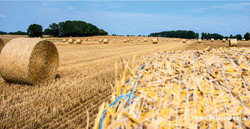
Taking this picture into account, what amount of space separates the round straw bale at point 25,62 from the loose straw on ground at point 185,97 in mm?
4060

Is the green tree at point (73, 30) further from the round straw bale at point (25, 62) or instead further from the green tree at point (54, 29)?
the round straw bale at point (25, 62)

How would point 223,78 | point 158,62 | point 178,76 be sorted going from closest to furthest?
point 223,78 < point 178,76 < point 158,62

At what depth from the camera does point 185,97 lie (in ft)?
8.40

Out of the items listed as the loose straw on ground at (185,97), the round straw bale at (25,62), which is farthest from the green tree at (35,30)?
the loose straw on ground at (185,97)

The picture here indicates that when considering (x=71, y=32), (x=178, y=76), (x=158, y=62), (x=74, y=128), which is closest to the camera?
(x=178, y=76)

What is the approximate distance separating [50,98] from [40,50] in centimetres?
255


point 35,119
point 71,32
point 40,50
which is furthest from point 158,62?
point 71,32

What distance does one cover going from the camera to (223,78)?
2803mm

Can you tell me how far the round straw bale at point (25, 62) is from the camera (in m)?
5.92

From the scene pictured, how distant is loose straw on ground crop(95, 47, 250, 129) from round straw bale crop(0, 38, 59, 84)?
4.06 meters

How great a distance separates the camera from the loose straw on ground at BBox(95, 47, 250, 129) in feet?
7.39

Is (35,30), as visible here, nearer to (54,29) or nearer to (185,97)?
(54,29)

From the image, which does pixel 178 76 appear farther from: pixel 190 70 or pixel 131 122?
pixel 131 122

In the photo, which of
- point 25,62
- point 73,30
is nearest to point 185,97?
point 25,62
